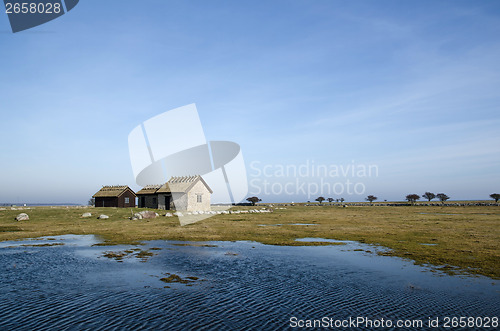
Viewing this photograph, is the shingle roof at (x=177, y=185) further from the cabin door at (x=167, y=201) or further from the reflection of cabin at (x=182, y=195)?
the cabin door at (x=167, y=201)

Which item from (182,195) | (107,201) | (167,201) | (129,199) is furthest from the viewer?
(129,199)

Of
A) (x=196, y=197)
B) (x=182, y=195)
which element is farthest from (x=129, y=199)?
(x=196, y=197)

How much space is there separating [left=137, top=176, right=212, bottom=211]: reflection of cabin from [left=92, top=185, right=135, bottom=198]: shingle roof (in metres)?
6.49

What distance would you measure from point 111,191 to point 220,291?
253 feet

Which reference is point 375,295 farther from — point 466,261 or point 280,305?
point 466,261

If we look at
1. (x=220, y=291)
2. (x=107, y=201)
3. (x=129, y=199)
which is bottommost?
(x=220, y=291)

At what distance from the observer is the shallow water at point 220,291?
42.2 ft

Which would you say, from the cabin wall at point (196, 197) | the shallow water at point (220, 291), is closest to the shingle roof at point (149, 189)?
the cabin wall at point (196, 197)

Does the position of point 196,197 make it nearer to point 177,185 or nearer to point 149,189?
point 177,185

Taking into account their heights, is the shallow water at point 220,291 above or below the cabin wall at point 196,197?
below

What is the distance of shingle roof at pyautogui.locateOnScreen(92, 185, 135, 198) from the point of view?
274 ft

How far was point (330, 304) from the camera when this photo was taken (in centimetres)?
1480

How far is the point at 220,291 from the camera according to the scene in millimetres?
16422

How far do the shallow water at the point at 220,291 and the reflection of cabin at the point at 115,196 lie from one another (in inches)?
2335
